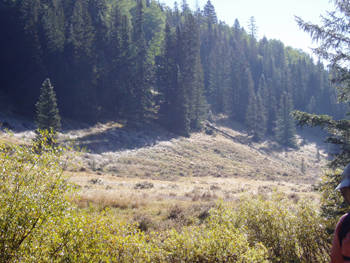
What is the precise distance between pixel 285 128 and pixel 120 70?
4173 centimetres

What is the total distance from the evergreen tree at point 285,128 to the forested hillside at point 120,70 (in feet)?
0.78

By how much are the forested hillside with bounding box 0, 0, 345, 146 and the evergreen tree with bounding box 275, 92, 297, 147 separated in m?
0.24

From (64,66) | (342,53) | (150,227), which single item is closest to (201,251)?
(150,227)

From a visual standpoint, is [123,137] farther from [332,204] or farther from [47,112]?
[332,204]

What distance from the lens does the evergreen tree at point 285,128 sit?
221 feet

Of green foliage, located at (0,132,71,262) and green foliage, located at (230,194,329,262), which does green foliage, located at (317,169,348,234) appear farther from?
green foliage, located at (0,132,71,262)

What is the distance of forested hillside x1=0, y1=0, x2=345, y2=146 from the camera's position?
41031 mm

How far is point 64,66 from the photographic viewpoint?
141 ft

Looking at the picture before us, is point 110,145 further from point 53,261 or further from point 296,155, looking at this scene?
point 296,155

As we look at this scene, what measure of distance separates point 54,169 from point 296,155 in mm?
64757

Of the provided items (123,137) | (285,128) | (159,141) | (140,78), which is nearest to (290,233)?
(123,137)

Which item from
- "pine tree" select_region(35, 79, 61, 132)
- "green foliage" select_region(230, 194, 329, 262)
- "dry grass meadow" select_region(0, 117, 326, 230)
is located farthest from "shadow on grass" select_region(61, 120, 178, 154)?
"green foliage" select_region(230, 194, 329, 262)

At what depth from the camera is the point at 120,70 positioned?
163ft

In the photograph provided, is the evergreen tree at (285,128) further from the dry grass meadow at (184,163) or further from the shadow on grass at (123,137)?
the shadow on grass at (123,137)
